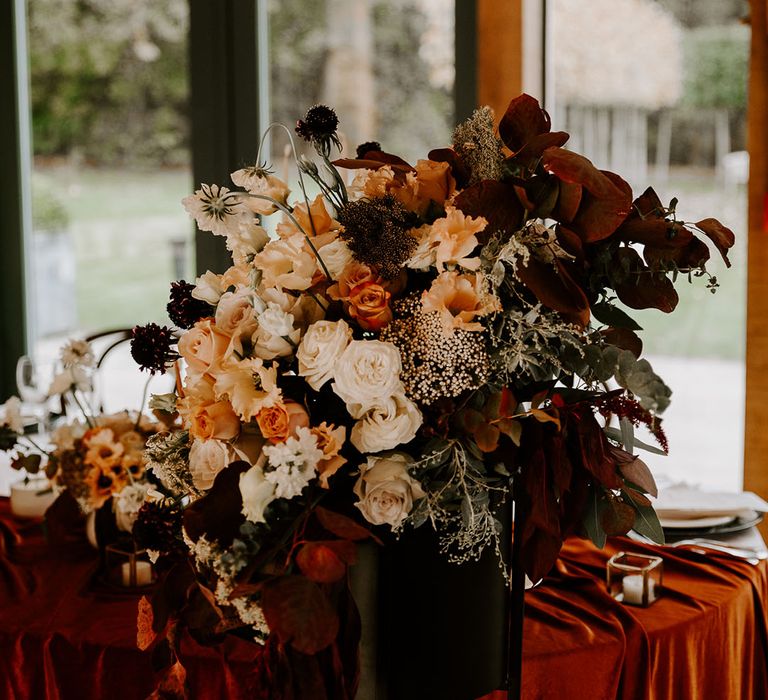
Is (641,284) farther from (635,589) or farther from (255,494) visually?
(635,589)

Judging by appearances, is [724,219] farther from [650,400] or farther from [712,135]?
[650,400]

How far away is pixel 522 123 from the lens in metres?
1.12

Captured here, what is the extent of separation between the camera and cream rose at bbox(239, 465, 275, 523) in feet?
3.33

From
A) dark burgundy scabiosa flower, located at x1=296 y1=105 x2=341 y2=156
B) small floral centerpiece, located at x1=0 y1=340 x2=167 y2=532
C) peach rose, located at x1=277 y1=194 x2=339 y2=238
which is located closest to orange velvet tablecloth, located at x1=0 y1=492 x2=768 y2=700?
small floral centerpiece, located at x1=0 y1=340 x2=167 y2=532

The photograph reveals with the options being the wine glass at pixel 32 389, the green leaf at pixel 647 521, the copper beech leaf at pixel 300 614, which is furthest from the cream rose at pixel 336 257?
the wine glass at pixel 32 389

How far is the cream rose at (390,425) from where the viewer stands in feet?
3.41

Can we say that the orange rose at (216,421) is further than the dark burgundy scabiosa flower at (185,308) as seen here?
No

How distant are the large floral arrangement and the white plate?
656 mm

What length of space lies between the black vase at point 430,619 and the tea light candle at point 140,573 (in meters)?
0.58

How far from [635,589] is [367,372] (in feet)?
2.37

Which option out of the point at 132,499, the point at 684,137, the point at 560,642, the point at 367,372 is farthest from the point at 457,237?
the point at 684,137

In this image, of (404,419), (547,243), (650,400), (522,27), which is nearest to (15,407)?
(404,419)

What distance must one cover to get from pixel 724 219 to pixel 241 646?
81.6 inches

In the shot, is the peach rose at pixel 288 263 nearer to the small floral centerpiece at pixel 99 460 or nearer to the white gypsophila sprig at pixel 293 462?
the white gypsophila sprig at pixel 293 462
